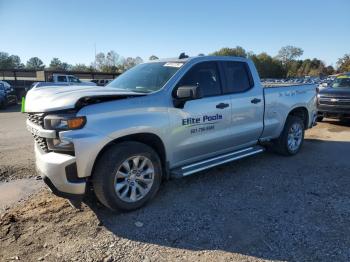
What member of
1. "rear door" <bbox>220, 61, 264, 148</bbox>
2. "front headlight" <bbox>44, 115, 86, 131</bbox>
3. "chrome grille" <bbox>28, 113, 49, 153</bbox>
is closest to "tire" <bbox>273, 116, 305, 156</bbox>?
"rear door" <bbox>220, 61, 264, 148</bbox>

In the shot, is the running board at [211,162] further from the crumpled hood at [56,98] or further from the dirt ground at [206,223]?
the crumpled hood at [56,98]

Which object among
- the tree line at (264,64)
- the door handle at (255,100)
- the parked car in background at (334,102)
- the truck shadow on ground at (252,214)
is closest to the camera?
the truck shadow on ground at (252,214)

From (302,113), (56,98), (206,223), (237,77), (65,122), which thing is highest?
(237,77)

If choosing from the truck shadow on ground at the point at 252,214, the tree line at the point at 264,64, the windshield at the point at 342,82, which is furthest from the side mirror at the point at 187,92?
the tree line at the point at 264,64

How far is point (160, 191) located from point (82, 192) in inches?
56.1

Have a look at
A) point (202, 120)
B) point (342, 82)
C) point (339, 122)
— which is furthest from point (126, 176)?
point (342, 82)

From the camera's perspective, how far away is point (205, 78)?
5.09 meters

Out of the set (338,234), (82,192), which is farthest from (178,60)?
(338,234)

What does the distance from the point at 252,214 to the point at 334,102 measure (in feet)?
27.3

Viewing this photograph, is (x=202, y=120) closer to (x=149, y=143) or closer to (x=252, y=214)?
(x=149, y=143)

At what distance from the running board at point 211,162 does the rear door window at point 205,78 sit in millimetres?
1005

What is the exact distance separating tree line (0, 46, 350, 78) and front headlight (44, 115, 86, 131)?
59.0m

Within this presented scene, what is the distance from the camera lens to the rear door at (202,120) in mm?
4582

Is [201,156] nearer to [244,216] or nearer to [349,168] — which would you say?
[244,216]
